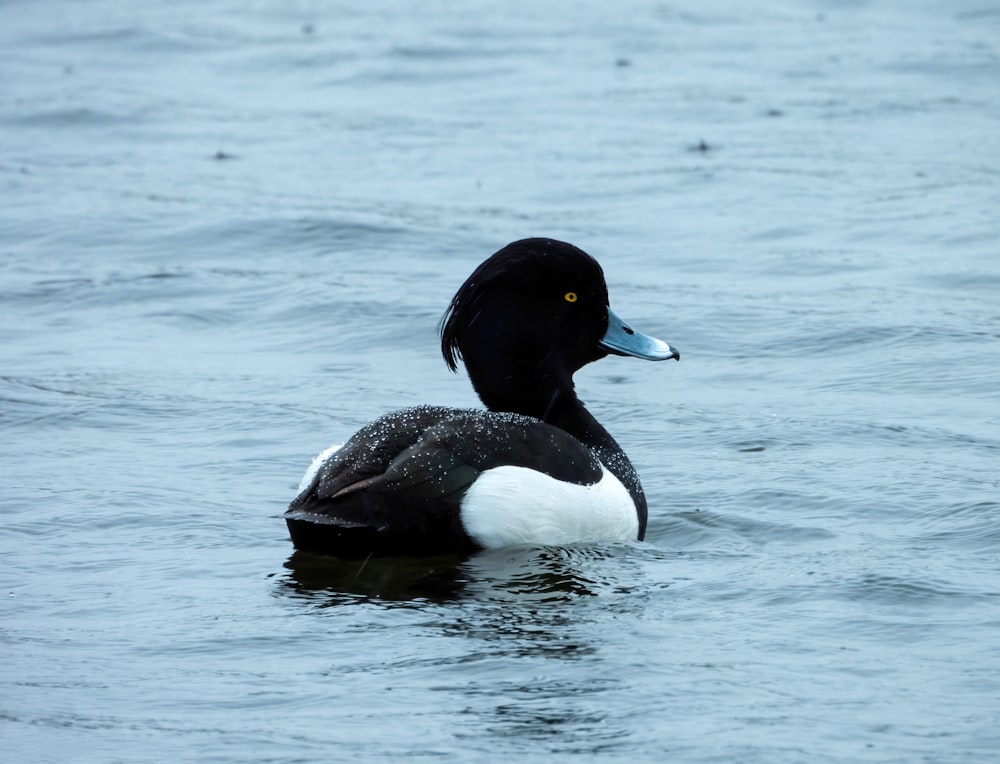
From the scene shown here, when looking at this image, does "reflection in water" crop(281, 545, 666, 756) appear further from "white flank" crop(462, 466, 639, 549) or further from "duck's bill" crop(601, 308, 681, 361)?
"duck's bill" crop(601, 308, 681, 361)

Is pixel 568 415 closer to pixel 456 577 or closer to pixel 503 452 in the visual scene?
pixel 503 452

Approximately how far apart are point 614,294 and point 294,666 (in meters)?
5.68

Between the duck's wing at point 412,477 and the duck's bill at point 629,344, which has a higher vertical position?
the duck's bill at point 629,344

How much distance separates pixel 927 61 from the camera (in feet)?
56.7

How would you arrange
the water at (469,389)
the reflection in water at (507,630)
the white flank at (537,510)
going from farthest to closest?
the white flank at (537,510) → the water at (469,389) → the reflection in water at (507,630)

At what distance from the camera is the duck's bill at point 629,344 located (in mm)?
7566

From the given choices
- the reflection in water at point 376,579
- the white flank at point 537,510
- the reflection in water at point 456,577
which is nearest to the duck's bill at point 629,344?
the white flank at point 537,510

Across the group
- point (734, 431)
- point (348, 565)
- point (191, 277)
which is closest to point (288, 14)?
point (191, 277)

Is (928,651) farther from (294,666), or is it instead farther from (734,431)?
(734,431)

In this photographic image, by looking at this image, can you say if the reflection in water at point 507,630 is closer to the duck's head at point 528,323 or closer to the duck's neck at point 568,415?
the duck's neck at point 568,415

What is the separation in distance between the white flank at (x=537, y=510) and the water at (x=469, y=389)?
83mm

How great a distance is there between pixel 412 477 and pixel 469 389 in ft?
9.61

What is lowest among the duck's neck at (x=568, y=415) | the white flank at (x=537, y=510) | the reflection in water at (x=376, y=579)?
the reflection in water at (x=376, y=579)

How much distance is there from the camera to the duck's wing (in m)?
6.35
